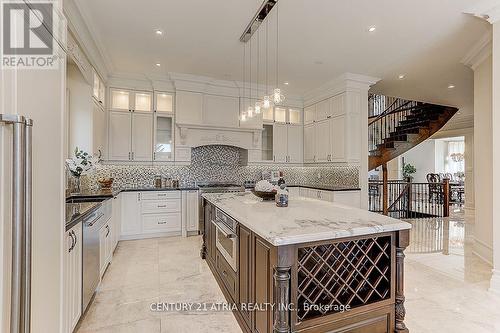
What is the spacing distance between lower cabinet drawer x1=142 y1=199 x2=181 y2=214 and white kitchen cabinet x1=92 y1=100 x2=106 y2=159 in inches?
45.7

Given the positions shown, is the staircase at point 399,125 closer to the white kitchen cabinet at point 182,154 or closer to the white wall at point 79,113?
the white kitchen cabinet at point 182,154

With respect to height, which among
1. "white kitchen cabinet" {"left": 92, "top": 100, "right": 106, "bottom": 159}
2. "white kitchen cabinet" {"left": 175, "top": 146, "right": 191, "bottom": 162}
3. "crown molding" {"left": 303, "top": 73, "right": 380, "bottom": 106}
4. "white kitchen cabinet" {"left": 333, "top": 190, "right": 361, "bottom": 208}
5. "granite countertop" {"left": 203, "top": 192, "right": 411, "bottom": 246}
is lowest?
"white kitchen cabinet" {"left": 333, "top": 190, "right": 361, "bottom": 208}

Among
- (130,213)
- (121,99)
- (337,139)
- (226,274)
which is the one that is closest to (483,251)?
(337,139)

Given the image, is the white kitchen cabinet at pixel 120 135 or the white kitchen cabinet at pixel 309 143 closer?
the white kitchen cabinet at pixel 120 135

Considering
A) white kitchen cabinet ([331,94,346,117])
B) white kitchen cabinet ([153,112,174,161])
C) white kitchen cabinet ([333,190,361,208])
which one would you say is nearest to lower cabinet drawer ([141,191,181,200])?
white kitchen cabinet ([153,112,174,161])

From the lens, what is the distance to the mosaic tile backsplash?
16.4 ft

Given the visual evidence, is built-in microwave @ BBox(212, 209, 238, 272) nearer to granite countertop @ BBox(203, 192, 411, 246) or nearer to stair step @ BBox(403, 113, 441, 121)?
granite countertop @ BBox(203, 192, 411, 246)

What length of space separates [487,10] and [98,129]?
5.40 meters

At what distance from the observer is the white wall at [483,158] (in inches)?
140

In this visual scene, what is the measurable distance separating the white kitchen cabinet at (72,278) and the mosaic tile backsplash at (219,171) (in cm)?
288

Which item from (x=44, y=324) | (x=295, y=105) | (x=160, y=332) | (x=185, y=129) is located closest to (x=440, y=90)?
(x=295, y=105)

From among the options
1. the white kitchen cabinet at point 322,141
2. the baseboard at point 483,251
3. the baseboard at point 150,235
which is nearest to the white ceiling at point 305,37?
the white kitchen cabinet at point 322,141

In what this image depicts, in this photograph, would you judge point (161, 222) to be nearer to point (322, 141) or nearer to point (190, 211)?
point (190, 211)

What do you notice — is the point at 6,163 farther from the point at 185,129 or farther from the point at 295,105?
the point at 295,105
